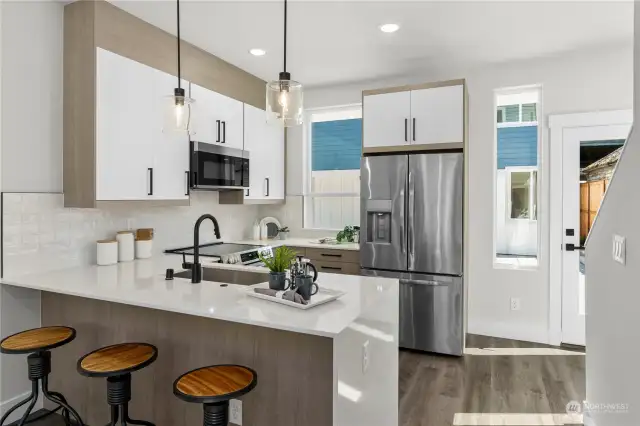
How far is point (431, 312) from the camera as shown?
3.63 m

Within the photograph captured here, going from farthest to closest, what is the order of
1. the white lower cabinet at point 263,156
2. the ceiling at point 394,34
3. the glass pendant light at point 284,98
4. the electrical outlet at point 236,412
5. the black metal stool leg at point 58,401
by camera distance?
the white lower cabinet at point 263,156
the ceiling at point 394,34
the black metal stool leg at point 58,401
the electrical outlet at point 236,412
the glass pendant light at point 284,98

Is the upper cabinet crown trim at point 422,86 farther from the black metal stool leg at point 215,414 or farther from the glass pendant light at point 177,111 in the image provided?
the black metal stool leg at point 215,414

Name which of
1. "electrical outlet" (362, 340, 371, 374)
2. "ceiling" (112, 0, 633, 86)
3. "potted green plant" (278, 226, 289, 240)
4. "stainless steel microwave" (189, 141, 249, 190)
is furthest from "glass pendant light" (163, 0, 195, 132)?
"potted green plant" (278, 226, 289, 240)

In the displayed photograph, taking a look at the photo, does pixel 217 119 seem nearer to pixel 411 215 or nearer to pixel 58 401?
pixel 411 215

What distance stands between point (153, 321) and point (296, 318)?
1.05 meters

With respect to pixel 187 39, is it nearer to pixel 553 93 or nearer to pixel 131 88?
pixel 131 88

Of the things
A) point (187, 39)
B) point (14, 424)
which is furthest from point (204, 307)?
point (187, 39)

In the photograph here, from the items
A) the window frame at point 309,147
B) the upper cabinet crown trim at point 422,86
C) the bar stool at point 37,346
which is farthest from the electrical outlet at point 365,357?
the window frame at point 309,147

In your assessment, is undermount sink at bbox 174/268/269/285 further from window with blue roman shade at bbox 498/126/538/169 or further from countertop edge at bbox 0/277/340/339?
window with blue roman shade at bbox 498/126/538/169

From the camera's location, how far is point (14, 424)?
241cm

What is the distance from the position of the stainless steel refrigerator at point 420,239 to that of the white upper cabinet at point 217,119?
1.31 m

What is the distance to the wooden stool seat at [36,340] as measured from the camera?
6.58ft

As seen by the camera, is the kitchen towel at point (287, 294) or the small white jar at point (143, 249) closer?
the kitchen towel at point (287, 294)

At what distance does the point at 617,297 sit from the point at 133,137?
3.07 meters
